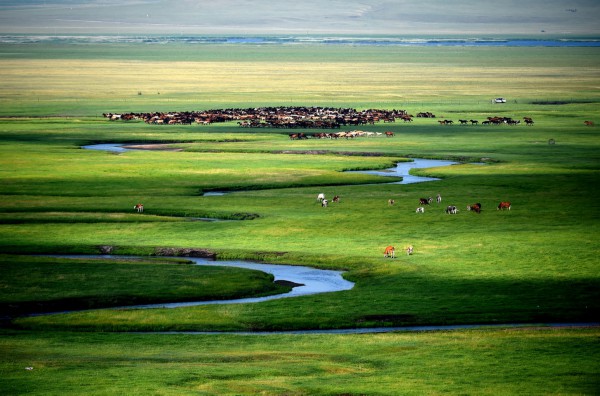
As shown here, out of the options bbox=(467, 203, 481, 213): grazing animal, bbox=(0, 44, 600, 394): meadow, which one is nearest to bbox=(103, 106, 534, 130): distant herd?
bbox=(0, 44, 600, 394): meadow

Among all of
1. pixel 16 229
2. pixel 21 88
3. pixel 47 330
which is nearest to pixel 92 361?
pixel 47 330

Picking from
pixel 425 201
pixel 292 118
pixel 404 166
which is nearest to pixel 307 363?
pixel 425 201

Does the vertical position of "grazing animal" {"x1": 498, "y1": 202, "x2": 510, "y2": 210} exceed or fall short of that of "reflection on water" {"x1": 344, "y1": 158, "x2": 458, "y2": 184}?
it falls short

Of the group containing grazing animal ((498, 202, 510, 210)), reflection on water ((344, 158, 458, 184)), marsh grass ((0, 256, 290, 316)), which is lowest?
marsh grass ((0, 256, 290, 316))

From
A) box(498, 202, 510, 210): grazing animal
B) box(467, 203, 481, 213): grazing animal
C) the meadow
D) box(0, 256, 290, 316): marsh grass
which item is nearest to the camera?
the meadow

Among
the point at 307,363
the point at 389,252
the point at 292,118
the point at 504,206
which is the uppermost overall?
the point at 292,118

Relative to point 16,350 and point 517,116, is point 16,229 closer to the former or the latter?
point 16,350

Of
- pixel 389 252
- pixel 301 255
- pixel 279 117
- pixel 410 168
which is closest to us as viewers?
pixel 389 252

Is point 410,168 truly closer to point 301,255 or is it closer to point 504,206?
point 504,206

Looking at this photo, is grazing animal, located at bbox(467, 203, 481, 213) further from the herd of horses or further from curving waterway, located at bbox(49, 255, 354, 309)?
the herd of horses
